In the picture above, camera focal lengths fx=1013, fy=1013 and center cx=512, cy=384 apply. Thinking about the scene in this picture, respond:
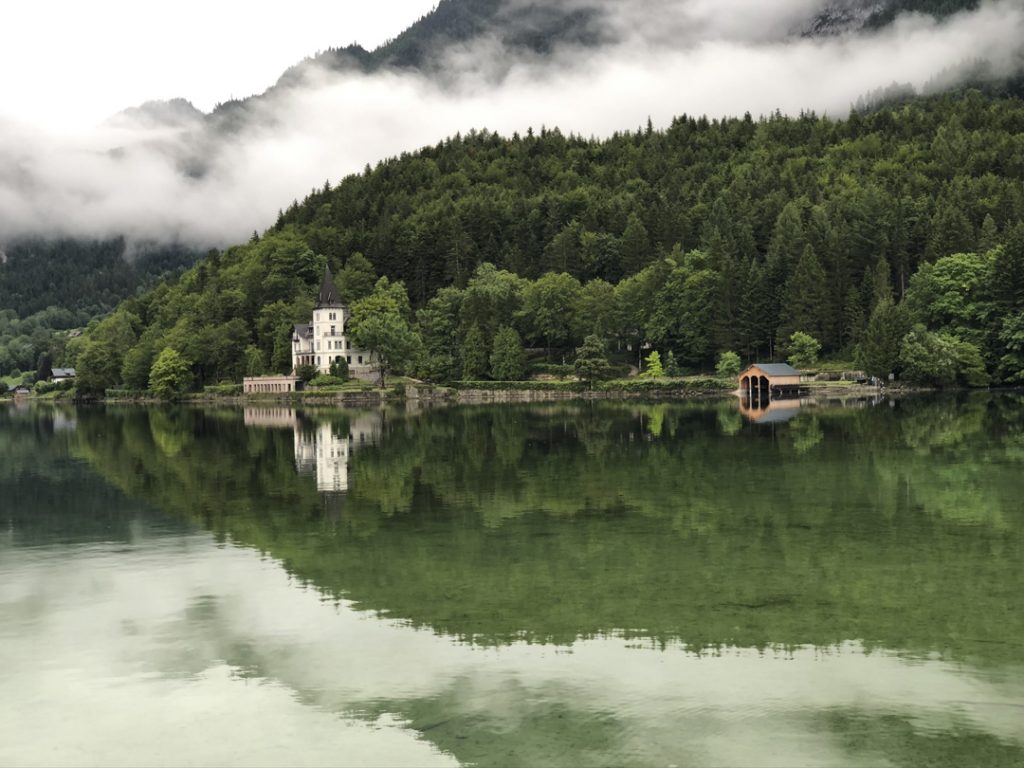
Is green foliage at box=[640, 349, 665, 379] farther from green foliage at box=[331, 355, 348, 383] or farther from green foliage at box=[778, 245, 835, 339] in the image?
green foliage at box=[331, 355, 348, 383]

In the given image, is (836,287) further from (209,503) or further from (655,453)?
(209,503)

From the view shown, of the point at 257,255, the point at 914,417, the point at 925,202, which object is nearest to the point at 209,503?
the point at 914,417

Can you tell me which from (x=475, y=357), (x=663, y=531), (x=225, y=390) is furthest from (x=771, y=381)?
(x=663, y=531)

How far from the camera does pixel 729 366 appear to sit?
110m

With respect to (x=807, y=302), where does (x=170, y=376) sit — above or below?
below

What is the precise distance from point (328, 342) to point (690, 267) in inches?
2009

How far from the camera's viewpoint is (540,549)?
2386cm

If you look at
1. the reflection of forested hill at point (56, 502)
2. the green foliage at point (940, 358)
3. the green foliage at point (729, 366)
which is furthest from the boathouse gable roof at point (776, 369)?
the reflection of forested hill at point (56, 502)

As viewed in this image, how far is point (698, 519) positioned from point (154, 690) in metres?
15.8

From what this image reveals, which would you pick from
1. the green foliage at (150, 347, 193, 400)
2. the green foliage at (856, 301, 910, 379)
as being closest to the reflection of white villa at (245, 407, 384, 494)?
the green foliage at (150, 347, 193, 400)

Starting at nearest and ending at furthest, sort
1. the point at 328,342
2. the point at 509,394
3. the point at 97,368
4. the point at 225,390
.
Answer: the point at 509,394 < the point at 225,390 < the point at 328,342 < the point at 97,368

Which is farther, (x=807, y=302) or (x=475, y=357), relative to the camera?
(x=475, y=357)

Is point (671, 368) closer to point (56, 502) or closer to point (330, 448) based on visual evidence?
point (330, 448)

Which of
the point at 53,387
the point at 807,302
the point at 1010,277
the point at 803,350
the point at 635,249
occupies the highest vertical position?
the point at 635,249
